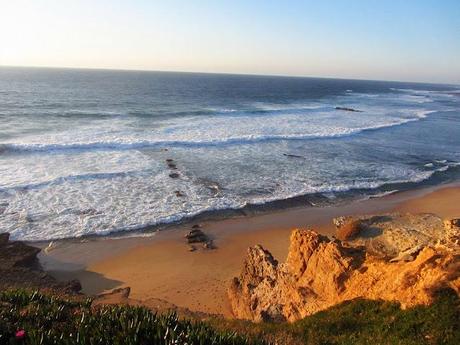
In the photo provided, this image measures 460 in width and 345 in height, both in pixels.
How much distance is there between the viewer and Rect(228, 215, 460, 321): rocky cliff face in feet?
28.2

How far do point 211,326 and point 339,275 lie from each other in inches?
175

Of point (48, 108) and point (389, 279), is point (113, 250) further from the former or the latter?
point (48, 108)

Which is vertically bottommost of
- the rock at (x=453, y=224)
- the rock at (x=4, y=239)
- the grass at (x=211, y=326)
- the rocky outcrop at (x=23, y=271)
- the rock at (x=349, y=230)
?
the rocky outcrop at (x=23, y=271)

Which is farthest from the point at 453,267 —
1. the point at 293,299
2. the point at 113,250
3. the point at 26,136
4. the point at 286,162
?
the point at 26,136

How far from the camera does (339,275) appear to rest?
1095 centimetres

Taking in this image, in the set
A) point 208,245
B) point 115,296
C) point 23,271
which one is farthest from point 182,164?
point 115,296

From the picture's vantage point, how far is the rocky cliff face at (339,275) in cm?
859

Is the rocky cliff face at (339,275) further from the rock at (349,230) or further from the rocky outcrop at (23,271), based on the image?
the rocky outcrop at (23,271)

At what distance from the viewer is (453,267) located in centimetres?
831

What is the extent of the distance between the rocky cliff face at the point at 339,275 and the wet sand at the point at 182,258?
5.54 feet

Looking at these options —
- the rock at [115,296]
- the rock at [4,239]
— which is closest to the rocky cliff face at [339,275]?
the rock at [115,296]

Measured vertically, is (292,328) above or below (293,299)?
above

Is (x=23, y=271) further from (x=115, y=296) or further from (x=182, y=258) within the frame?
(x=182, y=258)

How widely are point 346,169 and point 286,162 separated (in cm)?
470
